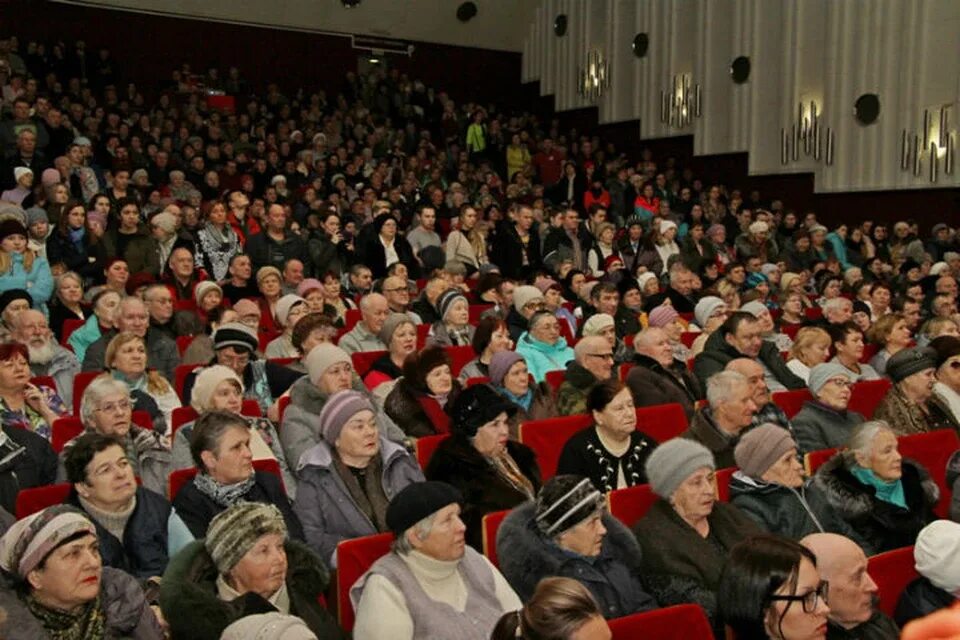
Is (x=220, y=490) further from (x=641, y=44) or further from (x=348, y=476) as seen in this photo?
(x=641, y=44)

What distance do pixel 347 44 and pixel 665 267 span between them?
8809 mm

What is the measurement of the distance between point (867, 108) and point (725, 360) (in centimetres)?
827

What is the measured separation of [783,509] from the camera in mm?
3311

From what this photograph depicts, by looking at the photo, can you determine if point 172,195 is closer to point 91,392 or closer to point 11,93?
point 11,93

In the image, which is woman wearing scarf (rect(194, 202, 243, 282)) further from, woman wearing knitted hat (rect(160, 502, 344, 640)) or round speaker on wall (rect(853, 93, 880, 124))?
round speaker on wall (rect(853, 93, 880, 124))

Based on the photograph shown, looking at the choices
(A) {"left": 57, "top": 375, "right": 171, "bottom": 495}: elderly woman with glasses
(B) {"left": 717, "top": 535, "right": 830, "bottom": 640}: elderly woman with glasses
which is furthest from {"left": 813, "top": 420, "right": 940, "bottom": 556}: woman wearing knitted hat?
(A) {"left": 57, "top": 375, "right": 171, "bottom": 495}: elderly woman with glasses

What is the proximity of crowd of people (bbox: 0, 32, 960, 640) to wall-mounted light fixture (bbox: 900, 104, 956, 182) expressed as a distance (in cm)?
222

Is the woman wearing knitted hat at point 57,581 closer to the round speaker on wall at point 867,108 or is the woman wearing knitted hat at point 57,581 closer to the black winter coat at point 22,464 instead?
the black winter coat at point 22,464

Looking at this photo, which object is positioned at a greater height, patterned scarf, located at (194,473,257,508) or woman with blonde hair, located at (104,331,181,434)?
woman with blonde hair, located at (104,331,181,434)

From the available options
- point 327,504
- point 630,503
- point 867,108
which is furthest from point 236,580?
point 867,108

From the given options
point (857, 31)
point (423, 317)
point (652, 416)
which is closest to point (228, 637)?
point (652, 416)

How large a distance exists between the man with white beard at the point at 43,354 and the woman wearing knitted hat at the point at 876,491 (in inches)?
125

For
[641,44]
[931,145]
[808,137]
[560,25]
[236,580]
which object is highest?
[560,25]

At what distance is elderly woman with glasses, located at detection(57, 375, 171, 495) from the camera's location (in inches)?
139
